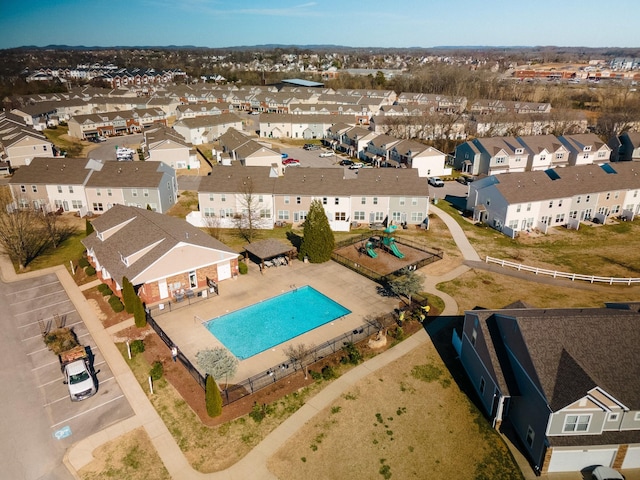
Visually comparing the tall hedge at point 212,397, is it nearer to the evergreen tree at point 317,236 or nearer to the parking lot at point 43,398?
the parking lot at point 43,398

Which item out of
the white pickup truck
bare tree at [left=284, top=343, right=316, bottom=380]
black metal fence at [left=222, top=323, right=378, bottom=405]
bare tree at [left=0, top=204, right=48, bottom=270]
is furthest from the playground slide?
bare tree at [left=0, top=204, right=48, bottom=270]

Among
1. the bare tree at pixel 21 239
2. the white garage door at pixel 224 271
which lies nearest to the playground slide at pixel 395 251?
the white garage door at pixel 224 271

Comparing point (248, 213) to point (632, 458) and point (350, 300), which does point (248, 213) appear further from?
point (632, 458)

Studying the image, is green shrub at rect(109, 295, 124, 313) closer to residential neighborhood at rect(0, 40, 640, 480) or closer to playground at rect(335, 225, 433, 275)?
residential neighborhood at rect(0, 40, 640, 480)

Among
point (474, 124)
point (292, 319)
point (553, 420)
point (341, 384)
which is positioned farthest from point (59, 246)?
point (474, 124)

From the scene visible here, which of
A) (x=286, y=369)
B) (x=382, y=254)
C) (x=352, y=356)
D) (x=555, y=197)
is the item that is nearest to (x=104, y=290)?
(x=286, y=369)

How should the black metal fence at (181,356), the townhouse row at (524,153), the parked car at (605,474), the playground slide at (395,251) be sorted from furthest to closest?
1. the townhouse row at (524,153)
2. the playground slide at (395,251)
3. the black metal fence at (181,356)
4. the parked car at (605,474)

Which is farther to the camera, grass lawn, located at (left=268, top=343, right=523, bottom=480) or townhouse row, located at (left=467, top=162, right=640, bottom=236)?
townhouse row, located at (left=467, top=162, right=640, bottom=236)
